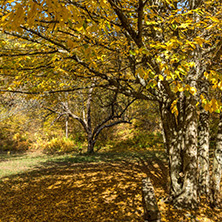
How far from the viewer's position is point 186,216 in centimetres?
322

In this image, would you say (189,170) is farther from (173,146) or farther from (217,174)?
(217,174)

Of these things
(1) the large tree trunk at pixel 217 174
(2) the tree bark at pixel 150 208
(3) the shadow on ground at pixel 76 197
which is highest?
(1) the large tree trunk at pixel 217 174

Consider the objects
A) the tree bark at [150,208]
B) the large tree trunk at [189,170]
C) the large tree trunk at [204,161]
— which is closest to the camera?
the tree bark at [150,208]

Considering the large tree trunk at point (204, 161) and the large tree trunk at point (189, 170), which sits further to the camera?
the large tree trunk at point (204, 161)

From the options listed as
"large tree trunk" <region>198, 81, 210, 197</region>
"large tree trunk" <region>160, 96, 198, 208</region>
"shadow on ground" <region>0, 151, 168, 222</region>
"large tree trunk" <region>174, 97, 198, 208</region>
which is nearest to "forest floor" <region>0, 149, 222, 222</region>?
"shadow on ground" <region>0, 151, 168, 222</region>

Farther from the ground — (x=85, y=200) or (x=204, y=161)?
(x=204, y=161)

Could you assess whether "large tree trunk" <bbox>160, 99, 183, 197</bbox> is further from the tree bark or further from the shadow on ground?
the shadow on ground

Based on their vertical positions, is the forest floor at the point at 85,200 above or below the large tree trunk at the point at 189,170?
below

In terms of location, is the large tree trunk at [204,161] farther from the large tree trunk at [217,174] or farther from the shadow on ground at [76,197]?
the shadow on ground at [76,197]

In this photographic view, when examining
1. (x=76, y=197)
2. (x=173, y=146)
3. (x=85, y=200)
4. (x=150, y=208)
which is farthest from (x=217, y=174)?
(x=76, y=197)

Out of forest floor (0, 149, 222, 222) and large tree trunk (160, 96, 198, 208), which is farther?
large tree trunk (160, 96, 198, 208)

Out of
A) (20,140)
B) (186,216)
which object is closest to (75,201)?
(186,216)

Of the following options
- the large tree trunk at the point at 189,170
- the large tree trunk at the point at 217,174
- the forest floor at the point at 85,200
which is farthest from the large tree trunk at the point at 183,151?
the large tree trunk at the point at 217,174

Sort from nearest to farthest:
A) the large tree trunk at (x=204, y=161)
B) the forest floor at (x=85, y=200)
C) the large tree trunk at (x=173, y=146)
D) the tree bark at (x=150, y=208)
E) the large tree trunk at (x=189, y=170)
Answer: the tree bark at (x=150, y=208), the forest floor at (x=85, y=200), the large tree trunk at (x=189, y=170), the large tree trunk at (x=173, y=146), the large tree trunk at (x=204, y=161)
